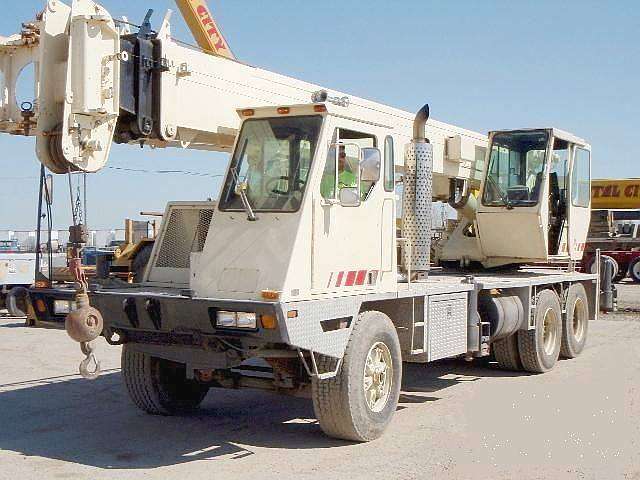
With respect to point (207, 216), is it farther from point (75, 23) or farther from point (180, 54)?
point (75, 23)

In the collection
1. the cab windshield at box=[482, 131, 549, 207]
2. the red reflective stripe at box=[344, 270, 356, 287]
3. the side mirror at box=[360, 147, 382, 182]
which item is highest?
the cab windshield at box=[482, 131, 549, 207]

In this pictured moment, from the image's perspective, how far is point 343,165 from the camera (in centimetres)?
744

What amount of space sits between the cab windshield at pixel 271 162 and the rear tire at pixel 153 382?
7.24ft

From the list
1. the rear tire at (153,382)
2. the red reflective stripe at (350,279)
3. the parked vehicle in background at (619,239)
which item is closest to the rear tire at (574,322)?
the red reflective stripe at (350,279)

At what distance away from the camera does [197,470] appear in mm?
6641

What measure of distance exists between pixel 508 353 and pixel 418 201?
11.2 feet

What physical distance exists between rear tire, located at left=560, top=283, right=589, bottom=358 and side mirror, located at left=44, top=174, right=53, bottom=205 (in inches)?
332

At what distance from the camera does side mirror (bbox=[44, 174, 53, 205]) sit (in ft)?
22.7

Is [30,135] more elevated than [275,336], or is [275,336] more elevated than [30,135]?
[30,135]

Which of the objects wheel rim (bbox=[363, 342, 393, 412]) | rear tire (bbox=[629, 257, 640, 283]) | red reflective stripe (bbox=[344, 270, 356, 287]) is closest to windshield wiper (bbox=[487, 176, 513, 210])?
wheel rim (bbox=[363, 342, 393, 412])

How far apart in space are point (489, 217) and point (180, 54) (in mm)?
6254

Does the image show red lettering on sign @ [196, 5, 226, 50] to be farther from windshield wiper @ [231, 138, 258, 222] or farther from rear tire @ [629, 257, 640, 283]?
rear tire @ [629, 257, 640, 283]

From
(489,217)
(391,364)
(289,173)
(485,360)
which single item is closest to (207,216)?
(289,173)

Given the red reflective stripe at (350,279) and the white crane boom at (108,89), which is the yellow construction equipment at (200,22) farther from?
the red reflective stripe at (350,279)
